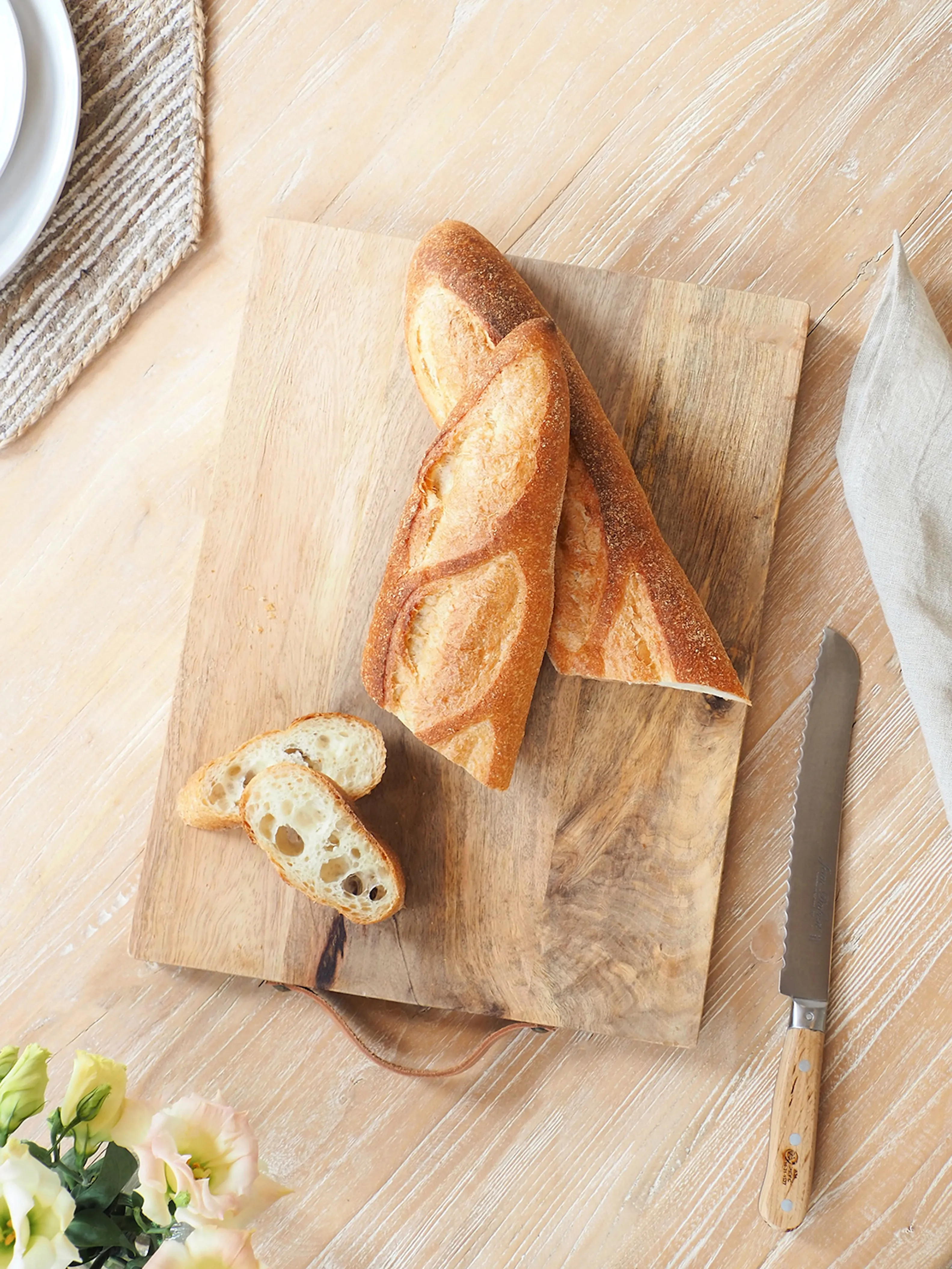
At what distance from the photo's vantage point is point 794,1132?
46.9 inches

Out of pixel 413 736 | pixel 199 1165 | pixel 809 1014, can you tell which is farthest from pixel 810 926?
pixel 199 1165

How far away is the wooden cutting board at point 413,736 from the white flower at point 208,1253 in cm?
53

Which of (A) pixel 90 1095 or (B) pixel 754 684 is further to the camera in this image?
(B) pixel 754 684

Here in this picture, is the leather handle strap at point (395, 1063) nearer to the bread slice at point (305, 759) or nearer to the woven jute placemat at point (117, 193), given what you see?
the bread slice at point (305, 759)

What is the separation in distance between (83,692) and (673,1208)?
1.01 metres

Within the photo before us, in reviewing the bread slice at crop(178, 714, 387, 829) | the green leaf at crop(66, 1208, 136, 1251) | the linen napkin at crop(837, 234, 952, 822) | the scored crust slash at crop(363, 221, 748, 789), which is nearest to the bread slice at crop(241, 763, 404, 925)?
the bread slice at crop(178, 714, 387, 829)

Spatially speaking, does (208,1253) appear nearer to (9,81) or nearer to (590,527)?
(590,527)

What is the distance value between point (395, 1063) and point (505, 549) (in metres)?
0.68

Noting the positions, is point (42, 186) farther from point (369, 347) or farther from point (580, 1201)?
point (580, 1201)

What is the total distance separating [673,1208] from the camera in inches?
48.4

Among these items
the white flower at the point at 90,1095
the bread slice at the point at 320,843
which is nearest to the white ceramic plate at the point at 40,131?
the bread slice at the point at 320,843

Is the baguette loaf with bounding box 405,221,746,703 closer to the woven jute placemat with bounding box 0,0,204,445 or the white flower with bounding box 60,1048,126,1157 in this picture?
the woven jute placemat with bounding box 0,0,204,445

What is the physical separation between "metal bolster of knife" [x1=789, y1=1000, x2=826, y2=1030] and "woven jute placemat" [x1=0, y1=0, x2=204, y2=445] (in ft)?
4.03

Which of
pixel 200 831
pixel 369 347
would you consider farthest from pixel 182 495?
pixel 200 831
